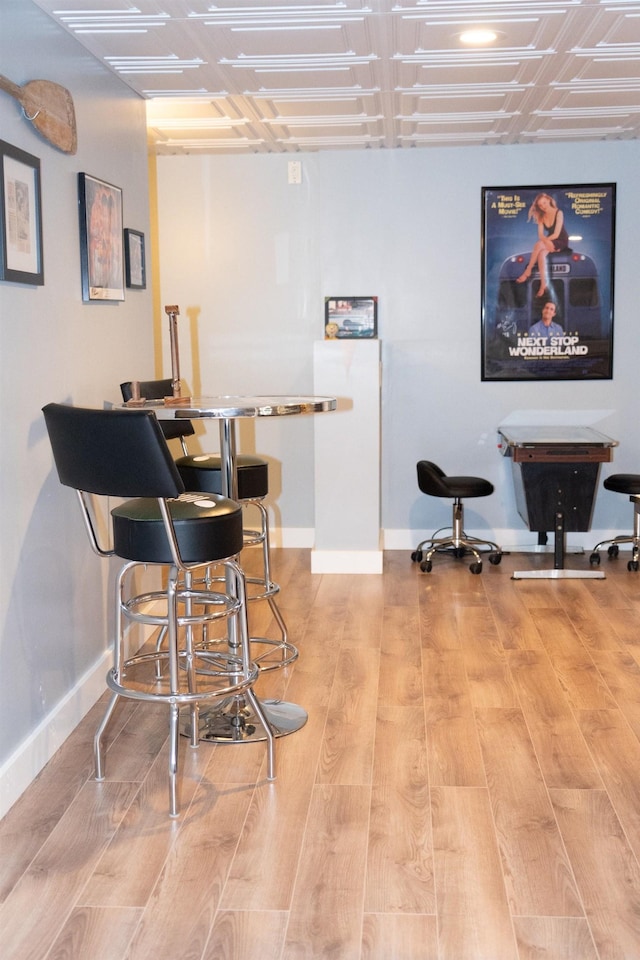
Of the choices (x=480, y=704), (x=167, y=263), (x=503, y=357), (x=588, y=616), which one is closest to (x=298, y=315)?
(x=167, y=263)

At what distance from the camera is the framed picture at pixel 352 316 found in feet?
19.5

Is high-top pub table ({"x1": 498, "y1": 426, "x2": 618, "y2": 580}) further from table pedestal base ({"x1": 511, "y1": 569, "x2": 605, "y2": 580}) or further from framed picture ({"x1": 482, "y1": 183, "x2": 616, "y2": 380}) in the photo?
framed picture ({"x1": 482, "y1": 183, "x2": 616, "y2": 380})

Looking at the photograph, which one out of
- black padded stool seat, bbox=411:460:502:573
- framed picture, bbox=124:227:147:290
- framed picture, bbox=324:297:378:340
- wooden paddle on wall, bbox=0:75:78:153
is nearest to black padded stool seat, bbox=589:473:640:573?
black padded stool seat, bbox=411:460:502:573

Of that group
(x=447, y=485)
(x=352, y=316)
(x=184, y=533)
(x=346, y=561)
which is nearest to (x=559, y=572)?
(x=447, y=485)

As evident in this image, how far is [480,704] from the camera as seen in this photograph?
3.59 meters

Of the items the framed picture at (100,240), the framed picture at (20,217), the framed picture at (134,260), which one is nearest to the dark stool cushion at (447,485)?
the framed picture at (134,260)

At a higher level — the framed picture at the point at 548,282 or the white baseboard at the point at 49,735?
the framed picture at the point at 548,282

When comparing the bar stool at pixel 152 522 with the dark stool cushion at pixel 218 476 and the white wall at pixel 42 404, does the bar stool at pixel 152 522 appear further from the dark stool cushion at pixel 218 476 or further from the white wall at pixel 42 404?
the dark stool cushion at pixel 218 476

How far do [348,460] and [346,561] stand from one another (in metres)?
0.58

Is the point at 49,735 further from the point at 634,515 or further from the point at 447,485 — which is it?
the point at 634,515

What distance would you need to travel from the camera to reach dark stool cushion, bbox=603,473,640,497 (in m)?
5.64

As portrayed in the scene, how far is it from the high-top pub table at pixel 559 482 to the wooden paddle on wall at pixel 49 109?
2980mm

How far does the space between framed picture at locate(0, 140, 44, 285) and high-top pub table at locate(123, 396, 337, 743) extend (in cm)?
56

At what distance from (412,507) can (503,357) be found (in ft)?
3.56
